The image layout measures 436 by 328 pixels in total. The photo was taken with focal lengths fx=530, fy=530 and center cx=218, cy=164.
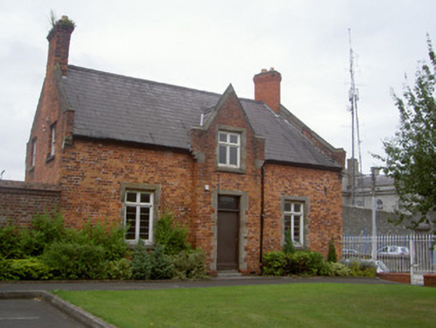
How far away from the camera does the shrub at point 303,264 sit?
2041 centimetres

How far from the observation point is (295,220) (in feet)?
74.2

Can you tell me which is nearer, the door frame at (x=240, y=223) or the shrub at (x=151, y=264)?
the shrub at (x=151, y=264)

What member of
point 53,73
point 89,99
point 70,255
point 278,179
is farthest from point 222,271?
point 53,73

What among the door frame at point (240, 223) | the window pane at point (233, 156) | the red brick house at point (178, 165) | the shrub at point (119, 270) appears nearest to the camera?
the shrub at point (119, 270)

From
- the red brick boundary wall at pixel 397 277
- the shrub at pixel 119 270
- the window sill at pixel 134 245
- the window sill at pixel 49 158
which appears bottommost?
the red brick boundary wall at pixel 397 277

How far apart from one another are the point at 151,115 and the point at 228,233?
5.52 meters

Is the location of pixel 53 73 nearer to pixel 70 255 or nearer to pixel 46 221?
pixel 46 221

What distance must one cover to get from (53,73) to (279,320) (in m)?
15.1

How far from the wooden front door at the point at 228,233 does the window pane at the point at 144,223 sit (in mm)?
2840

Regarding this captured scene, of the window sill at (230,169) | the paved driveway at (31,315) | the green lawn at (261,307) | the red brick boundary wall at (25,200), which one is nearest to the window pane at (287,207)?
the window sill at (230,169)

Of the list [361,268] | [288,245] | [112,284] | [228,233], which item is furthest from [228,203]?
[112,284]

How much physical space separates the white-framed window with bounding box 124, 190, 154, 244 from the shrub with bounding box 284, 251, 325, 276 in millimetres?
5494

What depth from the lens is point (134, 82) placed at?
893 inches

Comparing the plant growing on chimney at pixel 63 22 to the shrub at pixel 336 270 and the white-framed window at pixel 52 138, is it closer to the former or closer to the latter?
the white-framed window at pixel 52 138
